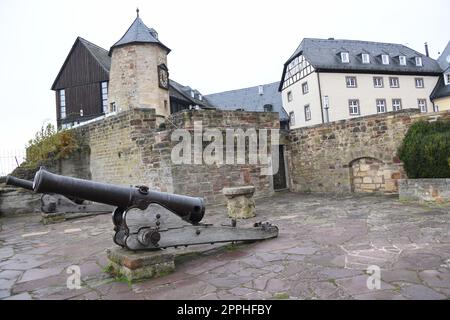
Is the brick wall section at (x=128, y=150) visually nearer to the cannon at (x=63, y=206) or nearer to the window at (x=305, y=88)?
the cannon at (x=63, y=206)

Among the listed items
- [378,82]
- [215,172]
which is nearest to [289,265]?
[215,172]

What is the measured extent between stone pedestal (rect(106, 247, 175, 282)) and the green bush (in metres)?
6.27

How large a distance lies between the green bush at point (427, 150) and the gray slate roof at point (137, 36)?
17687mm

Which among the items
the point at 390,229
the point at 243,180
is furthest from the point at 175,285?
the point at 243,180

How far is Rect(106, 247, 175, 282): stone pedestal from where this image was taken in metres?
3.23

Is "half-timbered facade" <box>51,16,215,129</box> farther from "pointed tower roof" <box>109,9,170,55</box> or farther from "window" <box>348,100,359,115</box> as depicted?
"window" <box>348,100,359,115</box>

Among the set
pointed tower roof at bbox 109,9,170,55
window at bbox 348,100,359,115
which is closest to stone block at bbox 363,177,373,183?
pointed tower roof at bbox 109,9,170,55

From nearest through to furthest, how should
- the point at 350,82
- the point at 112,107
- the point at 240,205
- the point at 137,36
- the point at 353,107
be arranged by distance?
the point at 240,205 < the point at 137,36 < the point at 112,107 < the point at 350,82 < the point at 353,107

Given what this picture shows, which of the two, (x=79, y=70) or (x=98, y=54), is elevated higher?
(x=98, y=54)

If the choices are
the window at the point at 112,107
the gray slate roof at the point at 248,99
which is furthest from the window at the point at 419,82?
the window at the point at 112,107

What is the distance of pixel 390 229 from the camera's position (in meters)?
4.71

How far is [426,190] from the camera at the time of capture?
6848mm

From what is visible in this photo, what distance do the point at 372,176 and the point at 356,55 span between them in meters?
25.7

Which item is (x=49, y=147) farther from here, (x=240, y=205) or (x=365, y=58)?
(x=365, y=58)
